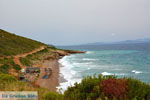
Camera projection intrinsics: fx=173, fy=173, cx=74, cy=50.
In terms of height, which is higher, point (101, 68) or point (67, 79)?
point (67, 79)

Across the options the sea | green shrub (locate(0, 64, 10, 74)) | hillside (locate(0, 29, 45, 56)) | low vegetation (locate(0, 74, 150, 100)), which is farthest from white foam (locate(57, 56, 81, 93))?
hillside (locate(0, 29, 45, 56))

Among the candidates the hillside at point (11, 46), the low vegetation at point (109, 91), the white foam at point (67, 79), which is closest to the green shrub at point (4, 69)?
the white foam at point (67, 79)

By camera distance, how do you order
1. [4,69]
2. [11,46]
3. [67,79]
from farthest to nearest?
[11,46]
[4,69]
[67,79]

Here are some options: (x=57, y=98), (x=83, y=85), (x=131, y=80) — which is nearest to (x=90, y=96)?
(x=83, y=85)

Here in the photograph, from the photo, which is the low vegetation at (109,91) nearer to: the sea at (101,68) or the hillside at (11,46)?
the sea at (101,68)

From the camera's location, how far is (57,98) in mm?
5809

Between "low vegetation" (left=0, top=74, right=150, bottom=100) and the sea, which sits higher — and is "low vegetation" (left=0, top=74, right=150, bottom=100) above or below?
above

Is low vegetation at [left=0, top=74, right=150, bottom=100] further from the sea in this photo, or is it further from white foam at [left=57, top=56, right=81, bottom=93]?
white foam at [left=57, top=56, right=81, bottom=93]

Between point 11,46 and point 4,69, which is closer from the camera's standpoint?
point 4,69

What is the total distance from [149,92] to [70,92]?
2.48 metres

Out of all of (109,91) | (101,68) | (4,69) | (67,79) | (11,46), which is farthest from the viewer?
(11,46)

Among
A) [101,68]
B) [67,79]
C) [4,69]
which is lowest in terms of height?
[101,68]

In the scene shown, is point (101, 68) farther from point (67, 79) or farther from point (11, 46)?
point (11, 46)

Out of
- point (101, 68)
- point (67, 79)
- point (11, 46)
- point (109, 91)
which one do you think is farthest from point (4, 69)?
point (11, 46)
